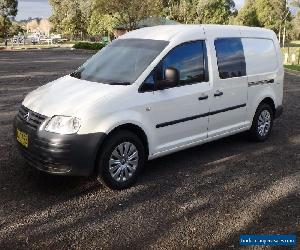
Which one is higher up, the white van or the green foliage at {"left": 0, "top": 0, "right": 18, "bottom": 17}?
the green foliage at {"left": 0, "top": 0, "right": 18, "bottom": 17}

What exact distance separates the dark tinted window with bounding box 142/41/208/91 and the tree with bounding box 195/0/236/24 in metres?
69.5

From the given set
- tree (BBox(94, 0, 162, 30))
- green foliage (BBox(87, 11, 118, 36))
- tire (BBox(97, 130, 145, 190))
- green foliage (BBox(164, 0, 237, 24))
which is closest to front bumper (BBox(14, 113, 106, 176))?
tire (BBox(97, 130, 145, 190))

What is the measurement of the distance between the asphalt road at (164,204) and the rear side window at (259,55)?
146 centimetres

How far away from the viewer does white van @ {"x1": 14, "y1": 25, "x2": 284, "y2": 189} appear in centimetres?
465

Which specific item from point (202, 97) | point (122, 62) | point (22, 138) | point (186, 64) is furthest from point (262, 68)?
point (22, 138)

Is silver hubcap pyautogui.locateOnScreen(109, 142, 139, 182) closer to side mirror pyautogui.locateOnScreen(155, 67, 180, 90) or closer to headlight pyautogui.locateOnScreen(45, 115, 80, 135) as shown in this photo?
headlight pyautogui.locateOnScreen(45, 115, 80, 135)

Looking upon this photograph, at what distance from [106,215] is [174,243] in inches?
35.7

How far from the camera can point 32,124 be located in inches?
189

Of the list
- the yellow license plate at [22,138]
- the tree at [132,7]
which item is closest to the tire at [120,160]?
the yellow license plate at [22,138]

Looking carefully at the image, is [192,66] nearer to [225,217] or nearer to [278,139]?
[225,217]

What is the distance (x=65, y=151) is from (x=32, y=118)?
0.67 meters

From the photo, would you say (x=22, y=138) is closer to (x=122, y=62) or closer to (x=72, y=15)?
(x=122, y=62)

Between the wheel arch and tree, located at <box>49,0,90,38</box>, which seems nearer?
the wheel arch

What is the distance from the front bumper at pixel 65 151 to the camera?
455 centimetres
